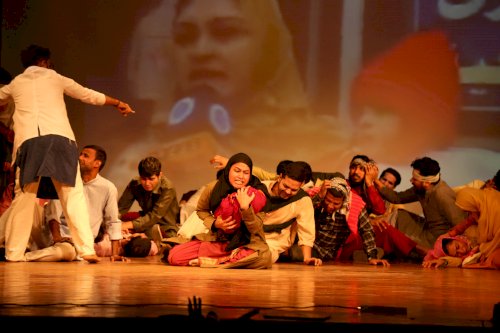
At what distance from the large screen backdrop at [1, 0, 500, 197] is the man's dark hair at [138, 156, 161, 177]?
3.79 ft

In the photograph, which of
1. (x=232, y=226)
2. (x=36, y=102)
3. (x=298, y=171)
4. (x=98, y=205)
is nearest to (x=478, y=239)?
(x=298, y=171)

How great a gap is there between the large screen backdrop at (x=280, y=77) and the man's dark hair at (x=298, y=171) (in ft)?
7.54

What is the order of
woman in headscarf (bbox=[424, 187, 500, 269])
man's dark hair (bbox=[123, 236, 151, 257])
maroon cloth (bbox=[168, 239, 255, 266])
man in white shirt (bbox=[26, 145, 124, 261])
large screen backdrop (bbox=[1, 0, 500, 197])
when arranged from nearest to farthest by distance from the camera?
1. maroon cloth (bbox=[168, 239, 255, 266])
2. man in white shirt (bbox=[26, 145, 124, 261])
3. woman in headscarf (bbox=[424, 187, 500, 269])
4. man's dark hair (bbox=[123, 236, 151, 257])
5. large screen backdrop (bbox=[1, 0, 500, 197])

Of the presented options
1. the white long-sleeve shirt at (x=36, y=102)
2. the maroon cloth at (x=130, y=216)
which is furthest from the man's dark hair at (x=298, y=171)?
the maroon cloth at (x=130, y=216)

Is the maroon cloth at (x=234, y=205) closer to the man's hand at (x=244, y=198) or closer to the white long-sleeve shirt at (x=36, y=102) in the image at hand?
the man's hand at (x=244, y=198)

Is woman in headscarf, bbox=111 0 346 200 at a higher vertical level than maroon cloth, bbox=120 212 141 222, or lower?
higher

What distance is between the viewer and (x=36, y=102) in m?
5.13

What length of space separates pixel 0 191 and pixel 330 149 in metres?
2.94

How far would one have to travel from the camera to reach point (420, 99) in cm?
793

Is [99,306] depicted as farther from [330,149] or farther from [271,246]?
[330,149]

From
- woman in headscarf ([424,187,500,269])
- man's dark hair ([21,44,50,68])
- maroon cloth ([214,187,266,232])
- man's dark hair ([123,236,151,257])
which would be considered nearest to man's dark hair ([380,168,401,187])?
woman in headscarf ([424,187,500,269])

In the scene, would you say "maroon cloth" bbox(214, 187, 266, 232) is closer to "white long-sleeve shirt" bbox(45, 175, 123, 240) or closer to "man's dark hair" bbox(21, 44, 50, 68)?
"white long-sleeve shirt" bbox(45, 175, 123, 240)

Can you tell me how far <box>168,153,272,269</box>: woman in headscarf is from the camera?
517cm

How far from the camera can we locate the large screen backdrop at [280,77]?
7863 mm
